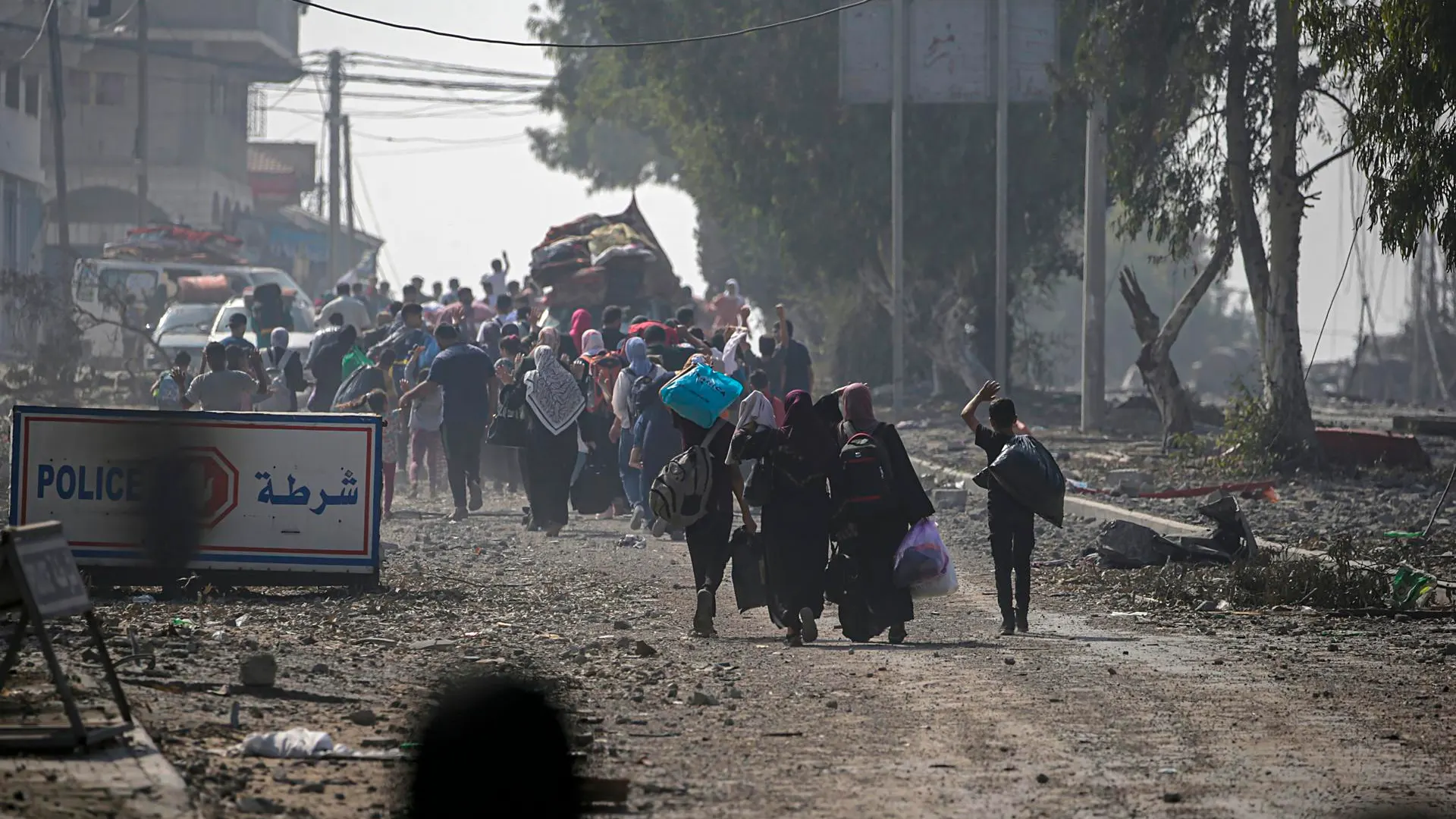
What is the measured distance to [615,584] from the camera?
13.4 m

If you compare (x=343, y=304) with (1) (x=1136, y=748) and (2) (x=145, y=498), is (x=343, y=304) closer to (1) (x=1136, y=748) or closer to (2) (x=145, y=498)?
(2) (x=145, y=498)

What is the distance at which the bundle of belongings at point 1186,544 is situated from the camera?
1409 centimetres

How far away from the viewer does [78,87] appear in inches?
2327

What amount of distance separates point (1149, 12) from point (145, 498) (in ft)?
46.0

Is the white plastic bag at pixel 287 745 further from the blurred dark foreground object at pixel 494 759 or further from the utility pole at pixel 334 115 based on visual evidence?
the utility pole at pixel 334 115

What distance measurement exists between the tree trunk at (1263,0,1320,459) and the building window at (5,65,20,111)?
31.8m

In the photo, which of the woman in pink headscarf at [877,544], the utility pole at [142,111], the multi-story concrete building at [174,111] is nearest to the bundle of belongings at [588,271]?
the woman in pink headscarf at [877,544]

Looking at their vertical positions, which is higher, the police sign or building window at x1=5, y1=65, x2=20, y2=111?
building window at x1=5, y1=65, x2=20, y2=111

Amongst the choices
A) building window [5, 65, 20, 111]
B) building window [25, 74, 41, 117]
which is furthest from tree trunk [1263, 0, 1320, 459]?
building window [25, 74, 41, 117]

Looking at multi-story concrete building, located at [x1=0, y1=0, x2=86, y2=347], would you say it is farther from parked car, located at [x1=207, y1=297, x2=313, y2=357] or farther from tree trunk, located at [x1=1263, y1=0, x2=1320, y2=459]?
tree trunk, located at [x1=1263, y1=0, x2=1320, y2=459]

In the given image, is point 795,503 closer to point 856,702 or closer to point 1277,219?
point 856,702

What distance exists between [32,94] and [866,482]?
137 feet

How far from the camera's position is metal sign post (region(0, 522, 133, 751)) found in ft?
20.8

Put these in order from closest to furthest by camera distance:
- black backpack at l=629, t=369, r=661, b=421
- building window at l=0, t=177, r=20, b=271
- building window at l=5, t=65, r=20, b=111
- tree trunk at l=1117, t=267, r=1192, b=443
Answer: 1. black backpack at l=629, t=369, r=661, b=421
2. tree trunk at l=1117, t=267, r=1192, b=443
3. building window at l=5, t=65, r=20, b=111
4. building window at l=0, t=177, r=20, b=271
